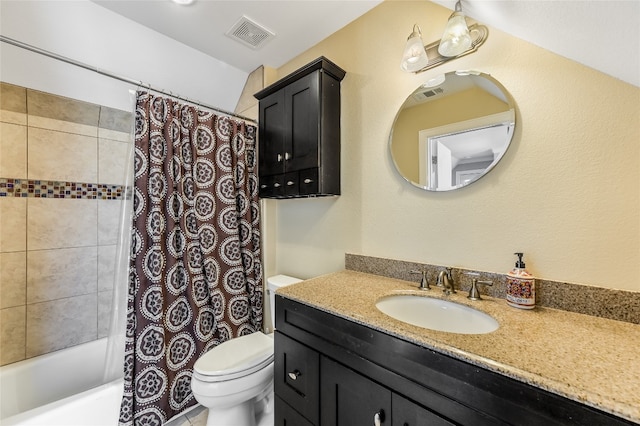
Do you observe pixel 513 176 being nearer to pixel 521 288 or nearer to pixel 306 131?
pixel 521 288

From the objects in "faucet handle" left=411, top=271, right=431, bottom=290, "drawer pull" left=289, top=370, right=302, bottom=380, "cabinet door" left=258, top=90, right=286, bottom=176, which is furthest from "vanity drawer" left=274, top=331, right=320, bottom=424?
"cabinet door" left=258, top=90, right=286, bottom=176

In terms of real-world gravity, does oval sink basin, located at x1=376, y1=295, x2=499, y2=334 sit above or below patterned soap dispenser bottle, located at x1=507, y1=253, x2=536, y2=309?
below

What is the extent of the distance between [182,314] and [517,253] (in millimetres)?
1820

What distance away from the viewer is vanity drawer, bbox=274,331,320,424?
1008mm

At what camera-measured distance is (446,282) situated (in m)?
1.14

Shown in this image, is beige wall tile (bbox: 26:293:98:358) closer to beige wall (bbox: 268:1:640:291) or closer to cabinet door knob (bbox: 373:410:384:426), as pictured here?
beige wall (bbox: 268:1:640:291)

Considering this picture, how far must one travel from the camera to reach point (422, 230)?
1.30 metres

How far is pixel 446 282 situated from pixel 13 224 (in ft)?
8.43

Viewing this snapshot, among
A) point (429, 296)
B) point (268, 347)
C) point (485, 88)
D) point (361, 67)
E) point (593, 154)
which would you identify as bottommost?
point (268, 347)

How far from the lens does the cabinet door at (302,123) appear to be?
1.53 metres

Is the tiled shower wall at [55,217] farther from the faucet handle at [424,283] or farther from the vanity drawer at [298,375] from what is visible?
the faucet handle at [424,283]

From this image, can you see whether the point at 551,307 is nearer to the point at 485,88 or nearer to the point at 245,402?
the point at 485,88

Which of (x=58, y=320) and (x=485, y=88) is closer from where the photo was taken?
(x=485, y=88)

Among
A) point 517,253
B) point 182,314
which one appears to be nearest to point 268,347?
point 182,314
